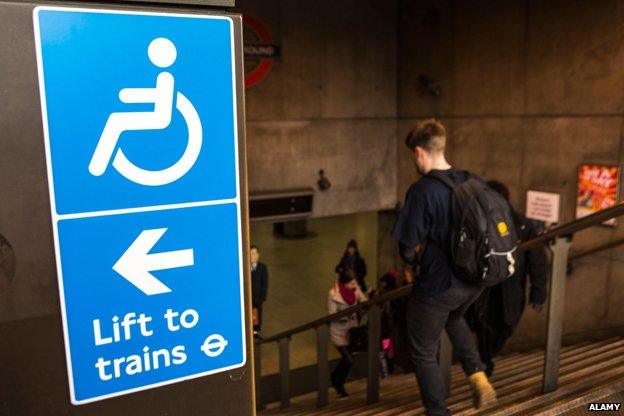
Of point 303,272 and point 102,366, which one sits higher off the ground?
point 102,366

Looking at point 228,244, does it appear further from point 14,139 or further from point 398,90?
point 398,90

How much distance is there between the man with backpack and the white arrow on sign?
58.1 inches

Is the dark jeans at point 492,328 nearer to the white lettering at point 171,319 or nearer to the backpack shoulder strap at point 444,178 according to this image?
the backpack shoulder strap at point 444,178

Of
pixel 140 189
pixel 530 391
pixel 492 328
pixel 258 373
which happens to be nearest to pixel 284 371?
pixel 258 373

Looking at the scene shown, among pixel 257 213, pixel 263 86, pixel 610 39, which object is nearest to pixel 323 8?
pixel 263 86

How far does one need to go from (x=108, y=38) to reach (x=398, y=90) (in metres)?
7.97

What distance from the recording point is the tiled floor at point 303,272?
7707mm

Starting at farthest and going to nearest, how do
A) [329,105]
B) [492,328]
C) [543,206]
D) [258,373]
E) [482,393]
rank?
[329,105]
[543,206]
[258,373]
[492,328]
[482,393]

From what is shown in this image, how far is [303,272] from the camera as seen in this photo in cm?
1111

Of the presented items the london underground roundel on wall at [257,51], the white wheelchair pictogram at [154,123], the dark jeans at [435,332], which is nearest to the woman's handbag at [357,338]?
the dark jeans at [435,332]

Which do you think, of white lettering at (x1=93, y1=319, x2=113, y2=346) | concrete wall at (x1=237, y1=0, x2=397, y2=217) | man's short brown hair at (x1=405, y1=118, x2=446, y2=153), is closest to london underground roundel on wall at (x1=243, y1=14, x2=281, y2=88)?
concrete wall at (x1=237, y1=0, x2=397, y2=217)

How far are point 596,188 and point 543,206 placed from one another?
0.72 metres

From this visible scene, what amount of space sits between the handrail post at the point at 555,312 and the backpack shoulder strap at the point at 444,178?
73 centimetres

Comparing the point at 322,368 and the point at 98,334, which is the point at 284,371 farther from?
the point at 98,334
